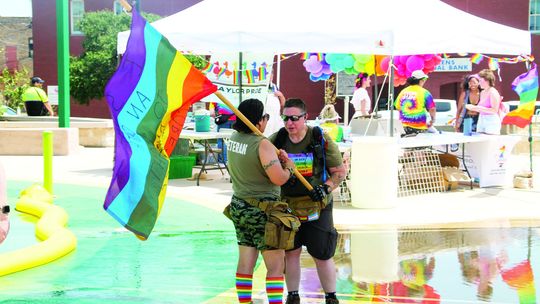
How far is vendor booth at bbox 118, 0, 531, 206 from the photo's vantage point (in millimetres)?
12523

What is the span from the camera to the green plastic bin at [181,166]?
51.1 feet

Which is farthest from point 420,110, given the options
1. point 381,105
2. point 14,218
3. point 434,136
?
point 381,105

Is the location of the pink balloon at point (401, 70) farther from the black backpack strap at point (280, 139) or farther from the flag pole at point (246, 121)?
the flag pole at point (246, 121)

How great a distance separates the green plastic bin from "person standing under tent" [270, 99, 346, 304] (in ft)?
30.0

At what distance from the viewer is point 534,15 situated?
33562 millimetres

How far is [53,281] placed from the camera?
24.9 ft

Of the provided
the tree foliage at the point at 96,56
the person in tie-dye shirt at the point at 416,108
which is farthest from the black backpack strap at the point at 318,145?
the tree foliage at the point at 96,56

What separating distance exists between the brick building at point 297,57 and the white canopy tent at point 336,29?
19750 millimetres

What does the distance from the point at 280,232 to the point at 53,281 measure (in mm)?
2550

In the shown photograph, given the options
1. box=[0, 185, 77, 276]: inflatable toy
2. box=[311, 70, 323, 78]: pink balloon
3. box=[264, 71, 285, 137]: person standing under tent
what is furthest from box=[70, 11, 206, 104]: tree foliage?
box=[0, 185, 77, 276]: inflatable toy


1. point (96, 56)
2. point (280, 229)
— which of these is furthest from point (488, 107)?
point (96, 56)

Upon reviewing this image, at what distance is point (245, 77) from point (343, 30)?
4.53 meters

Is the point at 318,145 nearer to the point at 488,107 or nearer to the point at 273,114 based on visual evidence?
the point at 488,107

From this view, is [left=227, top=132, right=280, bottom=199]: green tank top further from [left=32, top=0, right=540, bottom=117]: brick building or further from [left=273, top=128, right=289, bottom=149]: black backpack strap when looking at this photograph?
[left=32, top=0, right=540, bottom=117]: brick building
